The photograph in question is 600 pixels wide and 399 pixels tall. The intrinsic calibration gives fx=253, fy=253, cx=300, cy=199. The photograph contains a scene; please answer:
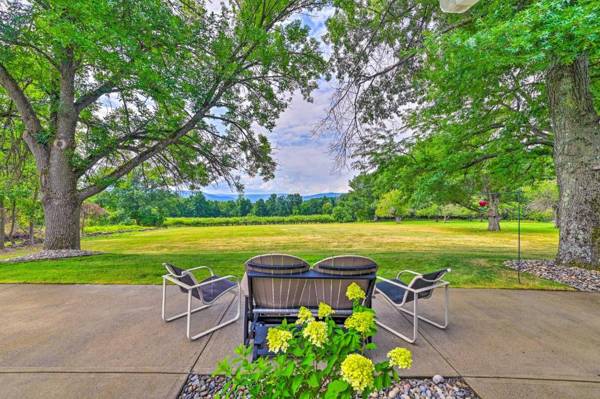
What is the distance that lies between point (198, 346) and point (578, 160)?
7.83 m

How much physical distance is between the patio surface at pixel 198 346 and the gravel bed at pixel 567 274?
0.81 m

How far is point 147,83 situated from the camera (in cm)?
605

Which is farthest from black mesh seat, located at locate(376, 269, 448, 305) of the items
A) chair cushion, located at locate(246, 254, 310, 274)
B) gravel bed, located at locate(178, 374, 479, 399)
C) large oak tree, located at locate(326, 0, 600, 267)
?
large oak tree, located at locate(326, 0, 600, 267)

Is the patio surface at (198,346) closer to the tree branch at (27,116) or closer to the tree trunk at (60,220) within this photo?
the tree trunk at (60,220)

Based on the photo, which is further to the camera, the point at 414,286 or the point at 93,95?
the point at 93,95

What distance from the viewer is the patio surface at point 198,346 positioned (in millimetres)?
1960

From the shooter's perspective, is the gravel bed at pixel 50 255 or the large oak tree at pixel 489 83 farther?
the gravel bed at pixel 50 255

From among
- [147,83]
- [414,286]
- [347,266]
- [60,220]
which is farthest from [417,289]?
[60,220]

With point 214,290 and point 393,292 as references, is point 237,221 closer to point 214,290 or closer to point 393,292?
point 214,290

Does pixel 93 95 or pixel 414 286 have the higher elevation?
pixel 93 95

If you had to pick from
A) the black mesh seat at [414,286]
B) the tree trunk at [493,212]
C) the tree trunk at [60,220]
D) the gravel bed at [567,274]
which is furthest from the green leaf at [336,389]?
the tree trunk at [493,212]

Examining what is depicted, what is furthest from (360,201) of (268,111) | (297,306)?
(297,306)

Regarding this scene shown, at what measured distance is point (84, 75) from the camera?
7.98m

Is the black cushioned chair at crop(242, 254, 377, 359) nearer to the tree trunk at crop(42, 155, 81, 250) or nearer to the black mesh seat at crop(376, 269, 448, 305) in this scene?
the black mesh seat at crop(376, 269, 448, 305)
